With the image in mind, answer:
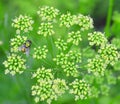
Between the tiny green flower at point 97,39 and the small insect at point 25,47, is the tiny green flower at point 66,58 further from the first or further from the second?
the small insect at point 25,47

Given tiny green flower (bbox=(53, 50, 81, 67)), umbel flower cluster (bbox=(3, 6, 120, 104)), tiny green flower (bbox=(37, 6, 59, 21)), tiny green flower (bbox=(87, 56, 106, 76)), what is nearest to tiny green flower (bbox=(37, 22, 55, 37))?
umbel flower cluster (bbox=(3, 6, 120, 104))

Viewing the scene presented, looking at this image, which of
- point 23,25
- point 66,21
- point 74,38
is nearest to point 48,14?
point 66,21

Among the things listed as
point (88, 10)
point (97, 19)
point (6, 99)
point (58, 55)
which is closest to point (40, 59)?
point (58, 55)

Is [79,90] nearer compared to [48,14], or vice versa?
[79,90]

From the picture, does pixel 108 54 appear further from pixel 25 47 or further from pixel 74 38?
pixel 25 47

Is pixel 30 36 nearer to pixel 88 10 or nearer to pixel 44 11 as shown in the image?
pixel 44 11

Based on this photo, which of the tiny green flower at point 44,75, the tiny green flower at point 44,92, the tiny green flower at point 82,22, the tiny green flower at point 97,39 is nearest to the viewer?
the tiny green flower at point 44,92

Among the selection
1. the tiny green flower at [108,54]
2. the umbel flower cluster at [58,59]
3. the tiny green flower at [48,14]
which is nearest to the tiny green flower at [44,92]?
the umbel flower cluster at [58,59]
